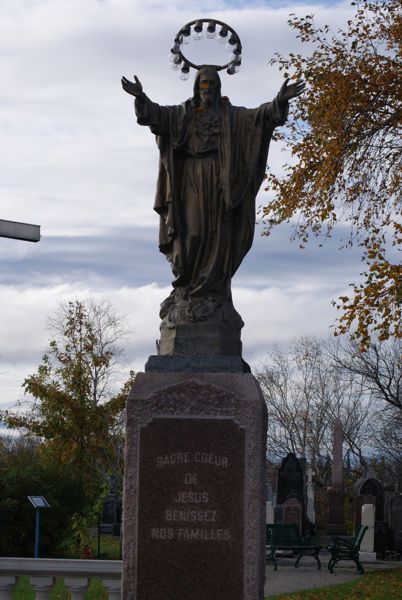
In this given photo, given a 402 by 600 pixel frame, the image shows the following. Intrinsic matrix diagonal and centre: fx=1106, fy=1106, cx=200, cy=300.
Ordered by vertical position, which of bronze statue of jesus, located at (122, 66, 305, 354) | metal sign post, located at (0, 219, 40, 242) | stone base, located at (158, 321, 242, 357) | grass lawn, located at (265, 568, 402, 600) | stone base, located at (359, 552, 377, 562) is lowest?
grass lawn, located at (265, 568, 402, 600)

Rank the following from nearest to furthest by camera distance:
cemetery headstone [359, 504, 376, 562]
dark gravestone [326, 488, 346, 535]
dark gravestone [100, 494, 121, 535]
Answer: cemetery headstone [359, 504, 376, 562]
dark gravestone [100, 494, 121, 535]
dark gravestone [326, 488, 346, 535]

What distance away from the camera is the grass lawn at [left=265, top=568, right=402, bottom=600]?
1755 centimetres

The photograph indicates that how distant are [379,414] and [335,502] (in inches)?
570

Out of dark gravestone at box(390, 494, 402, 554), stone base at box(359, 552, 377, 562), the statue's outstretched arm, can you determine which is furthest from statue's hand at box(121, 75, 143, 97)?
dark gravestone at box(390, 494, 402, 554)

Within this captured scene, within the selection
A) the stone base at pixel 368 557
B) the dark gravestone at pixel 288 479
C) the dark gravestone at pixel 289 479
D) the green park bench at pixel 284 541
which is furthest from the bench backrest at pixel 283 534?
the dark gravestone at pixel 288 479

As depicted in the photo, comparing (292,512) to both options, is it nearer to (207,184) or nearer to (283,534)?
(283,534)

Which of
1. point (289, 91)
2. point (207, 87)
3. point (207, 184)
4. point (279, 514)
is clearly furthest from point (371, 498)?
point (289, 91)

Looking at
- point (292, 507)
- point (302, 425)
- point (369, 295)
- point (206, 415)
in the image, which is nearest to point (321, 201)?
point (369, 295)

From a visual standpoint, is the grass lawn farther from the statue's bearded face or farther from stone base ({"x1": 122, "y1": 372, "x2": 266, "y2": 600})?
the statue's bearded face

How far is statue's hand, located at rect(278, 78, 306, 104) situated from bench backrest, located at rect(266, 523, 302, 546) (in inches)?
689

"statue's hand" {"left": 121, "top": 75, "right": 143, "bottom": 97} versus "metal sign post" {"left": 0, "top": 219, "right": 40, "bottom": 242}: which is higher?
"metal sign post" {"left": 0, "top": 219, "right": 40, "bottom": 242}

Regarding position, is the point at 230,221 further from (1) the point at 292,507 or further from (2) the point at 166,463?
(1) the point at 292,507

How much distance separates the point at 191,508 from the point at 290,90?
3.28 meters

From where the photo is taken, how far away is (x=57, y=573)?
9867 millimetres
